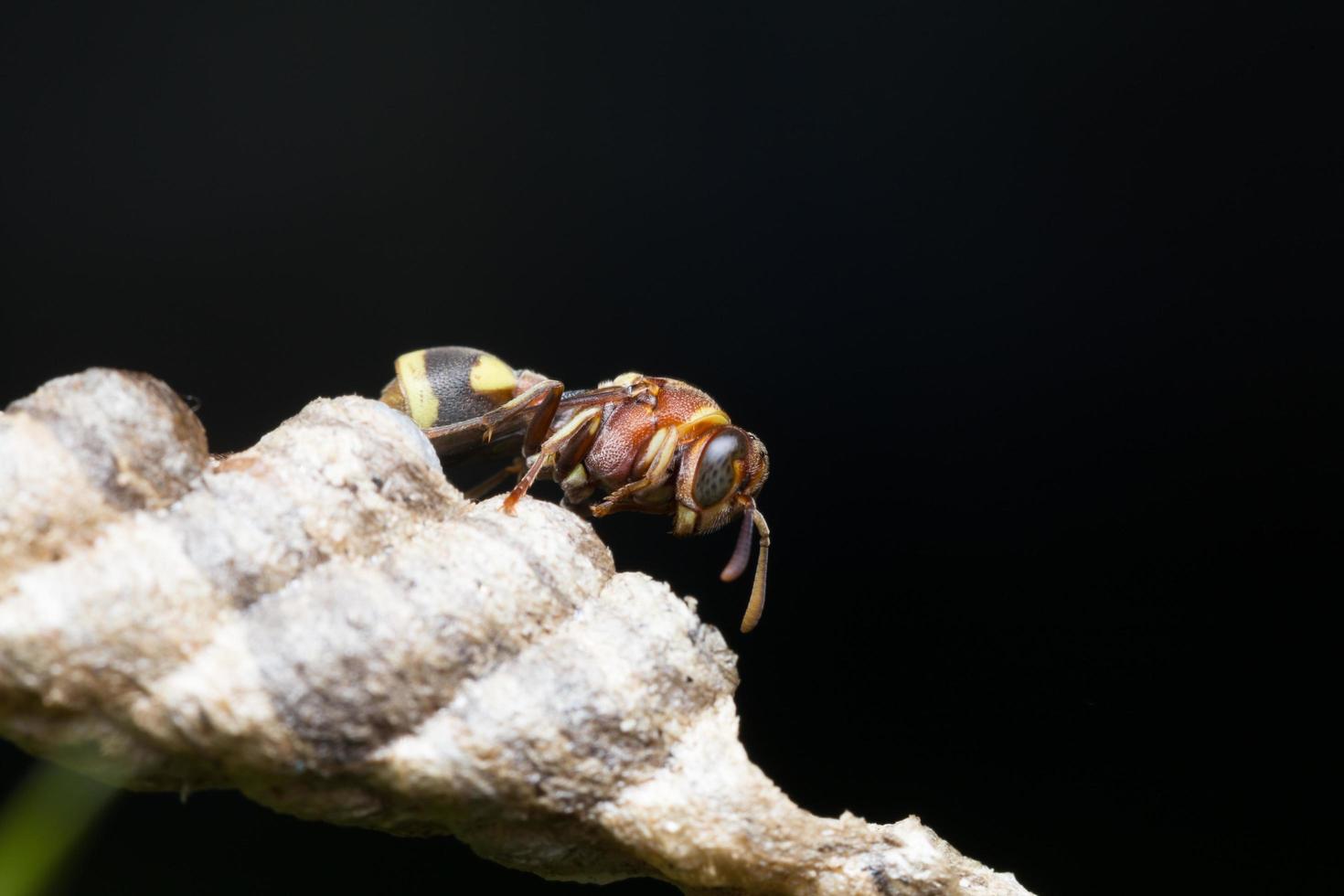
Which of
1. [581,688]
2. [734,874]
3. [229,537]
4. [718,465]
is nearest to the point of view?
[229,537]

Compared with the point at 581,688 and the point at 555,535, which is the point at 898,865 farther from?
the point at 555,535

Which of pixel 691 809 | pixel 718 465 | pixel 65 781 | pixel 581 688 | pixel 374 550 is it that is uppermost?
pixel 718 465

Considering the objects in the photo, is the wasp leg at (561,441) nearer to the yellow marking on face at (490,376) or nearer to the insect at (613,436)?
the insect at (613,436)

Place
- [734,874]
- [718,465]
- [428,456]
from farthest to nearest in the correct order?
[718,465] → [428,456] → [734,874]

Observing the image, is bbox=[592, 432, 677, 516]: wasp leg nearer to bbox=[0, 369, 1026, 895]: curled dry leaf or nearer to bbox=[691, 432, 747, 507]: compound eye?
bbox=[691, 432, 747, 507]: compound eye

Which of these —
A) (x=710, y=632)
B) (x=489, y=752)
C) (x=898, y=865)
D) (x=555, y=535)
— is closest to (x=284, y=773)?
(x=489, y=752)

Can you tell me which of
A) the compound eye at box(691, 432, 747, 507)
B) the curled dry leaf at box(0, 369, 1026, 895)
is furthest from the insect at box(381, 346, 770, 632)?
the curled dry leaf at box(0, 369, 1026, 895)

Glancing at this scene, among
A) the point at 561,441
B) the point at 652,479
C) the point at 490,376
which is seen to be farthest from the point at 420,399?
the point at 652,479

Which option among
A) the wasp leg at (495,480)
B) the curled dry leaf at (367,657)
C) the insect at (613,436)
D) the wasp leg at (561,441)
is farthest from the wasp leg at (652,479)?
the curled dry leaf at (367,657)
